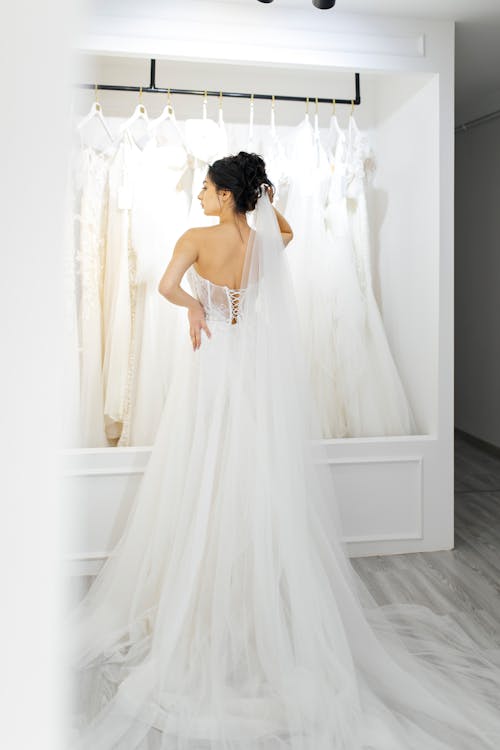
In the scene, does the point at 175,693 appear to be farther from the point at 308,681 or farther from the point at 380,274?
the point at 380,274

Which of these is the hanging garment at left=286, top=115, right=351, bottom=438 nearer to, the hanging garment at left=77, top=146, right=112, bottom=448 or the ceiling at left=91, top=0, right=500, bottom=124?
the ceiling at left=91, top=0, right=500, bottom=124

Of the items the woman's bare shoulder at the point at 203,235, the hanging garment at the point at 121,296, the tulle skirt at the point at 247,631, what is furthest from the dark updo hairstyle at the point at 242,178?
the hanging garment at the point at 121,296

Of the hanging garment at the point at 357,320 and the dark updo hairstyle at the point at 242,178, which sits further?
the hanging garment at the point at 357,320

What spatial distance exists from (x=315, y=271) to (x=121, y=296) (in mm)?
907

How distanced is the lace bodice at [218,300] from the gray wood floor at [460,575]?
128 centimetres

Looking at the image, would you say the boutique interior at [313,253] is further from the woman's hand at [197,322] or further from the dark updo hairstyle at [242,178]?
the dark updo hairstyle at [242,178]

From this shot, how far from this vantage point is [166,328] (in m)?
3.06

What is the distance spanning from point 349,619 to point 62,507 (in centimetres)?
196

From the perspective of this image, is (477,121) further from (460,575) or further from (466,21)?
(460,575)

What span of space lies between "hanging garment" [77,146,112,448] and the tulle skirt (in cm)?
72

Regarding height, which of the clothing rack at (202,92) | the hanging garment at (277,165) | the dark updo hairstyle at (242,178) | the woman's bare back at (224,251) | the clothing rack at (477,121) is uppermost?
the clothing rack at (477,121)

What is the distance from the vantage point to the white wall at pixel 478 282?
509cm

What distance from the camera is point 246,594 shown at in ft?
6.66

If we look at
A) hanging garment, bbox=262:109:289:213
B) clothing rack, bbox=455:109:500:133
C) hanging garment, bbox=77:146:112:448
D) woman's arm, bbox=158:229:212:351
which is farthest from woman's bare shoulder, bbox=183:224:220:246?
clothing rack, bbox=455:109:500:133
